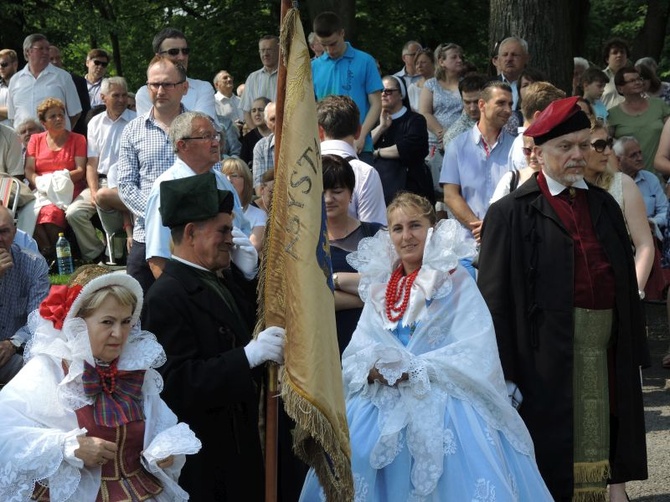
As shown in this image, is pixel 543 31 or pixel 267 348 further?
pixel 543 31

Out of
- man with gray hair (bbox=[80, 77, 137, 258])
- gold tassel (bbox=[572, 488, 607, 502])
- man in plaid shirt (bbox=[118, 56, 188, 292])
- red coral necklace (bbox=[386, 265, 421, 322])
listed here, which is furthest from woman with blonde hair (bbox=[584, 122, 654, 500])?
man with gray hair (bbox=[80, 77, 137, 258])

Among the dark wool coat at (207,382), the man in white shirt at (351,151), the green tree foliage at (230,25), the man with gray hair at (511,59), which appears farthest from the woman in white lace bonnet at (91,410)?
the green tree foliage at (230,25)

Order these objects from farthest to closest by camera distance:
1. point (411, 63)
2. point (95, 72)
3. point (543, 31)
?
point (411, 63), point (95, 72), point (543, 31)

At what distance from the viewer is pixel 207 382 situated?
4.65 meters

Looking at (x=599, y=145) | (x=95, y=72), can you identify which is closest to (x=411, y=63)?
(x=95, y=72)

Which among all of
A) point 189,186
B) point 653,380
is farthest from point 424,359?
point 653,380

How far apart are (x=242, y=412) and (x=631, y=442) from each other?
2189 millimetres

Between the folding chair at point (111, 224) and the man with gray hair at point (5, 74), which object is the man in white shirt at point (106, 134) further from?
the man with gray hair at point (5, 74)

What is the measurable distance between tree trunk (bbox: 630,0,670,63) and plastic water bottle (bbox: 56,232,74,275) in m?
16.1

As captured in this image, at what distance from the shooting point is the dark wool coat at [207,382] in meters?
4.68

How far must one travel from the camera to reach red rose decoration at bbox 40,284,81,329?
14.6 ft

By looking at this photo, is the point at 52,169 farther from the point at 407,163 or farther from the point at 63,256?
the point at 407,163

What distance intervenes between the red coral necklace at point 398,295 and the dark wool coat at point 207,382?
2.70ft

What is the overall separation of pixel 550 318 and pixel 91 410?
8.08 ft
